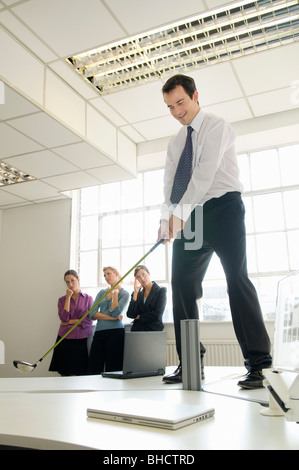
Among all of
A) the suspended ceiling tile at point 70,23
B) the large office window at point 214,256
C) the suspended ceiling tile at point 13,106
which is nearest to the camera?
the suspended ceiling tile at point 70,23

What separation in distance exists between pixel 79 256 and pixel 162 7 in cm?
359

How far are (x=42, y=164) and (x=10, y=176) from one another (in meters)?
0.62

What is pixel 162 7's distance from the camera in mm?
2889

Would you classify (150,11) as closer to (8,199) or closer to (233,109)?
(233,109)

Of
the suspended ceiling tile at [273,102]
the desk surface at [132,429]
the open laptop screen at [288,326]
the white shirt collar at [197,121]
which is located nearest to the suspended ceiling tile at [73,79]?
the suspended ceiling tile at [273,102]

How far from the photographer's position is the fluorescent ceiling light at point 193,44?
313 cm

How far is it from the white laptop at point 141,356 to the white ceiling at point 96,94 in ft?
7.36

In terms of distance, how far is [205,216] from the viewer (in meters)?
1.67

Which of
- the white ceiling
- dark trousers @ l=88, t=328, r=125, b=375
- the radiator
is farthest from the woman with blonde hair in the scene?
the white ceiling

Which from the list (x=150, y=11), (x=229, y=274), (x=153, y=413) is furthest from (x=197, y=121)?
(x=150, y=11)

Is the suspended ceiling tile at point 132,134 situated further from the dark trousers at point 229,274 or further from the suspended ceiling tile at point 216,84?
the dark trousers at point 229,274

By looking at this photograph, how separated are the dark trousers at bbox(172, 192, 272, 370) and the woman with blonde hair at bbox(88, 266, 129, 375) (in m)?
2.48

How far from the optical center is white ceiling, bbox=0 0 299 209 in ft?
9.53

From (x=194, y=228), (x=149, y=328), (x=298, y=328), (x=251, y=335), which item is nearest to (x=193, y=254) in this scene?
(x=194, y=228)
